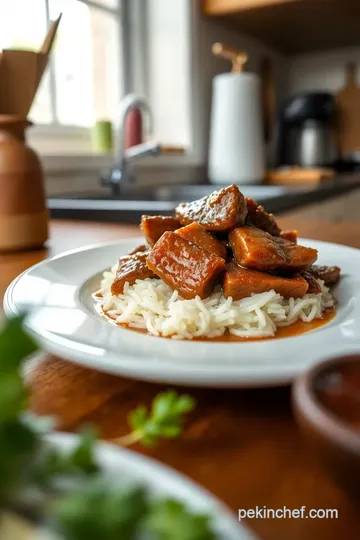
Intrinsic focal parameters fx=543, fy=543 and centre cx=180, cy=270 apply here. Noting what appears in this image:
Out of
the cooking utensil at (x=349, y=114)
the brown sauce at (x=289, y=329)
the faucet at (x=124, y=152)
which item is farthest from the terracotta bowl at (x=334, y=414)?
the cooking utensil at (x=349, y=114)

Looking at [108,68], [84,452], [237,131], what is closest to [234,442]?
[84,452]

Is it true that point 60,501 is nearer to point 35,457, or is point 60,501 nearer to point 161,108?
point 35,457

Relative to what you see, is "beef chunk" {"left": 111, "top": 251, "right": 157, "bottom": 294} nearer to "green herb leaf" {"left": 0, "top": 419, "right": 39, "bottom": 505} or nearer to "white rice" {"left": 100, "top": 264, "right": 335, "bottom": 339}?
"white rice" {"left": 100, "top": 264, "right": 335, "bottom": 339}

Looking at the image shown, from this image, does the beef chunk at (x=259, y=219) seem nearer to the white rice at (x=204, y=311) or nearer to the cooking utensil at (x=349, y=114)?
the white rice at (x=204, y=311)

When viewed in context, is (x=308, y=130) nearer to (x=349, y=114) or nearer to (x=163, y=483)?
(x=349, y=114)

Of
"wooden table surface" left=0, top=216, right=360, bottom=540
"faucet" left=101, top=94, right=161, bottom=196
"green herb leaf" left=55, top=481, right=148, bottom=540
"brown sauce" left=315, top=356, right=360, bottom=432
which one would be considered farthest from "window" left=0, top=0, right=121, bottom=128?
"green herb leaf" left=55, top=481, right=148, bottom=540

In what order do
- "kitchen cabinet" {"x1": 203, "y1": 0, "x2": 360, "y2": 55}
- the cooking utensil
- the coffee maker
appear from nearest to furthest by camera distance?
"kitchen cabinet" {"x1": 203, "y1": 0, "x2": 360, "y2": 55} < the coffee maker < the cooking utensil

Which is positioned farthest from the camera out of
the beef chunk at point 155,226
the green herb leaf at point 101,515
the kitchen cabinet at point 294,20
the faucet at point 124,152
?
the kitchen cabinet at point 294,20
